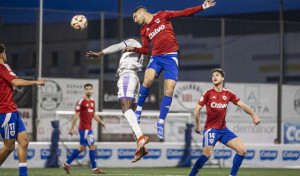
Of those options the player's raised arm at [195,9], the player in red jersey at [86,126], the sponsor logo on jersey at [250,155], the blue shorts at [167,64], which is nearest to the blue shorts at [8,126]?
the blue shorts at [167,64]

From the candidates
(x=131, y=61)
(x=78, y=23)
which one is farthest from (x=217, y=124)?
(x=78, y=23)

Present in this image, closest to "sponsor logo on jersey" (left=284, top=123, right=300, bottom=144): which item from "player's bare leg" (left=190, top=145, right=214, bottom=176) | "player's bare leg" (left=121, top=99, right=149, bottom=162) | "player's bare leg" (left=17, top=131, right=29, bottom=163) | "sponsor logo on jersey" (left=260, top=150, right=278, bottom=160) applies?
"sponsor logo on jersey" (left=260, top=150, right=278, bottom=160)

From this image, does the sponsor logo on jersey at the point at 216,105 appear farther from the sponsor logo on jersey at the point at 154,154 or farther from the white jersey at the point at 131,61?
the sponsor logo on jersey at the point at 154,154

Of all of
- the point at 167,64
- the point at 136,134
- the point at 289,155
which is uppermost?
the point at 167,64

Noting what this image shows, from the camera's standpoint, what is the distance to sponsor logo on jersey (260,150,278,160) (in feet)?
70.3

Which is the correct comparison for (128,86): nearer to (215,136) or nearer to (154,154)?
(215,136)

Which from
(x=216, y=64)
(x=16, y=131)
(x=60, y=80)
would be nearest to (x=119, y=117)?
(x=60, y=80)

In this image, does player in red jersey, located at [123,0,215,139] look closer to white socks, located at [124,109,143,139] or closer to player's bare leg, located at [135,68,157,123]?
player's bare leg, located at [135,68,157,123]

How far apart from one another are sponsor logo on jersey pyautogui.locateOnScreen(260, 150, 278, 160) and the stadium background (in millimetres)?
A: 34

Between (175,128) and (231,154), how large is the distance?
2.40 meters

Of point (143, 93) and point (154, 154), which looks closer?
point (143, 93)

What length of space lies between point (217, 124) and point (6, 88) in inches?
175

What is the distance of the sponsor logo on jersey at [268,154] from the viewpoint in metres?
21.4

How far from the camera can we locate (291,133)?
24156 millimetres
